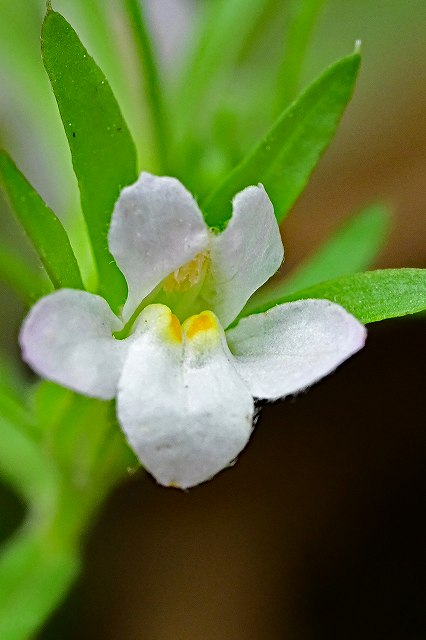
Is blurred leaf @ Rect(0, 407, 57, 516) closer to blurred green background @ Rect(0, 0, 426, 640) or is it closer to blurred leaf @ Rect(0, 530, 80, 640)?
blurred leaf @ Rect(0, 530, 80, 640)

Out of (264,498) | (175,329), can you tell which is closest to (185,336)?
(175,329)

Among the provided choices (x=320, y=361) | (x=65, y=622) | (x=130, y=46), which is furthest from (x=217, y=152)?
(x=65, y=622)

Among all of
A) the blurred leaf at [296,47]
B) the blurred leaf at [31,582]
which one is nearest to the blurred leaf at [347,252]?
the blurred leaf at [296,47]

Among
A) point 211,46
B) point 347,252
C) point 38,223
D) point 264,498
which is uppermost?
point 38,223

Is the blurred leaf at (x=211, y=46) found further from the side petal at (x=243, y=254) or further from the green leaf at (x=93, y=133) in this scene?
the side petal at (x=243, y=254)

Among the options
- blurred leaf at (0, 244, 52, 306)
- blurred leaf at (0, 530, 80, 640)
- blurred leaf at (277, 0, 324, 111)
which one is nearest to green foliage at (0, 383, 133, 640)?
blurred leaf at (0, 530, 80, 640)

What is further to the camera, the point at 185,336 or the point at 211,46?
the point at 211,46

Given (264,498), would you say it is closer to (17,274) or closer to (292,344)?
(17,274)
